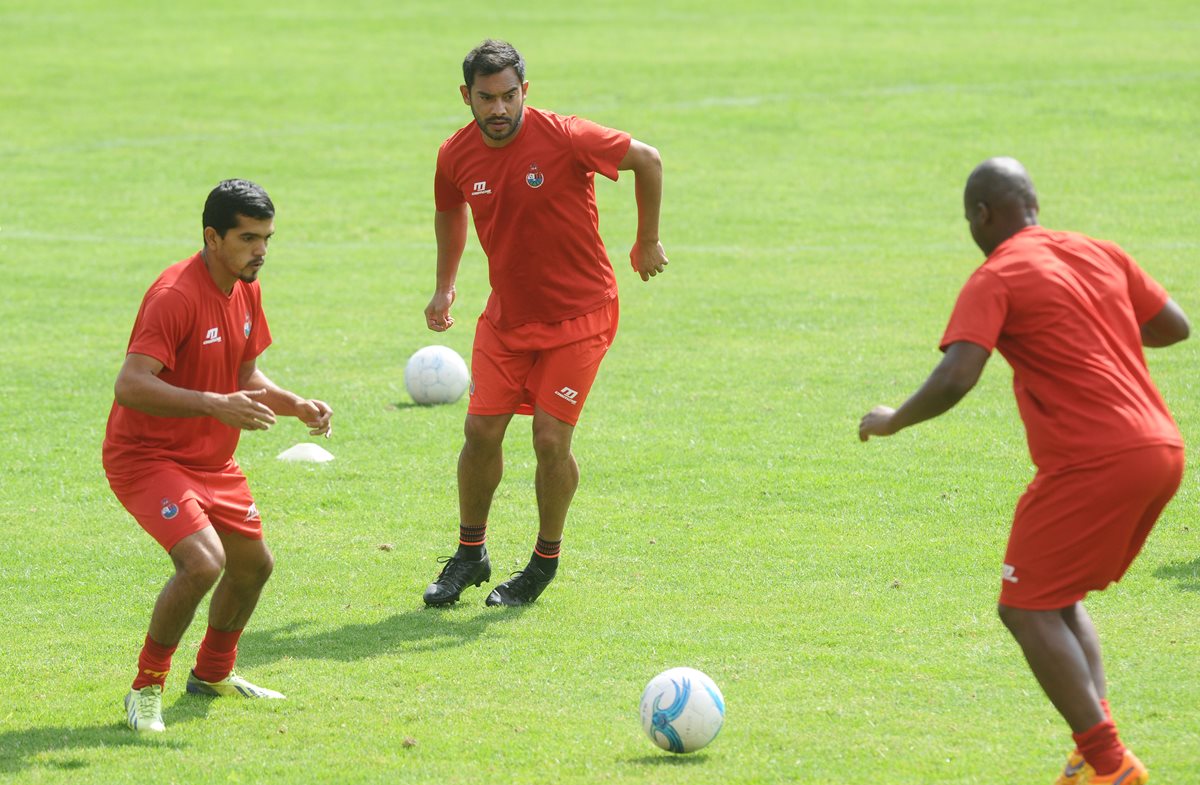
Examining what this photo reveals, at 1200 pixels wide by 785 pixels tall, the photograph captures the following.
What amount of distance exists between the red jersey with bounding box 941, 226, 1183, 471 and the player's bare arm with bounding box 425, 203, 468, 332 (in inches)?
157

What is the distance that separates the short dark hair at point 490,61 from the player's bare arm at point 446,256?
95cm

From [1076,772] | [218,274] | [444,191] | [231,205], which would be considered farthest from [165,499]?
[1076,772]

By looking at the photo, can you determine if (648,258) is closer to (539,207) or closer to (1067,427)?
(539,207)

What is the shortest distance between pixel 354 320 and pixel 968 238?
792 cm

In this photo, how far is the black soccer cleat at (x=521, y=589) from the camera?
841 centimetres

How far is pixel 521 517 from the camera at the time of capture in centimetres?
992

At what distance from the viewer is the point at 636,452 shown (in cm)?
1120

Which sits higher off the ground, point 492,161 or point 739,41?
point 492,161

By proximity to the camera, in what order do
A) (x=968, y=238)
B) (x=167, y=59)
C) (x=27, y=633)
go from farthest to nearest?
1. (x=167, y=59)
2. (x=968, y=238)
3. (x=27, y=633)

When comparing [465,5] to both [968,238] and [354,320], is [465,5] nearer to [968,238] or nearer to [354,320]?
[968,238]

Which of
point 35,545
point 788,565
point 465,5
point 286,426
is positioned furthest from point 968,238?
point 465,5

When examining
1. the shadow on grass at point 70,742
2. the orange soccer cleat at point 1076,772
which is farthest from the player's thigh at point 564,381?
the orange soccer cleat at point 1076,772

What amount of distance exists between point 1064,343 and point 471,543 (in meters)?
3.97

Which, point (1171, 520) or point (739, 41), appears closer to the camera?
point (1171, 520)
